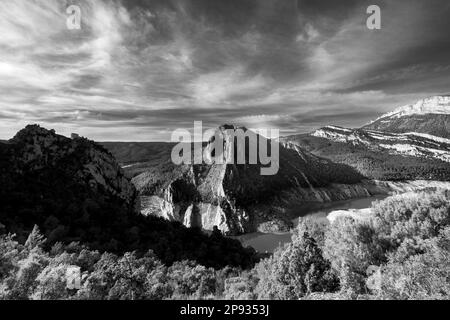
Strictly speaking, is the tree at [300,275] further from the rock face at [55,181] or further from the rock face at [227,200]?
the rock face at [227,200]

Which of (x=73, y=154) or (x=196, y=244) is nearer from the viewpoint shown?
(x=196, y=244)

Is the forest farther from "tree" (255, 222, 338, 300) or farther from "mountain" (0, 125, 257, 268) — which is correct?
"mountain" (0, 125, 257, 268)

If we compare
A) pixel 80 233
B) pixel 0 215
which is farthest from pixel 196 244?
pixel 0 215

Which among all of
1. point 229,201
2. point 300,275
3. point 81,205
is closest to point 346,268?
point 300,275

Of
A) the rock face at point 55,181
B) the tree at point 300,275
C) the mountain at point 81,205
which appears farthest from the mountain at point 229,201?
the tree at point 300,275

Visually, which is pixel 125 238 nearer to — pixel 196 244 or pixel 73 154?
pixel 196 244
